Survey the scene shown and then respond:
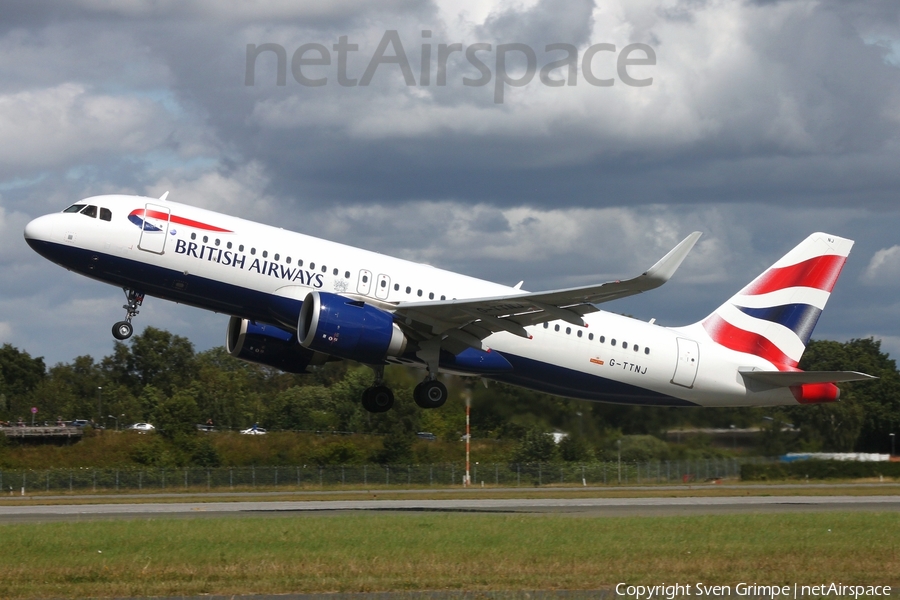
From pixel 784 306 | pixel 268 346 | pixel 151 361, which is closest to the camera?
pixel 268 346

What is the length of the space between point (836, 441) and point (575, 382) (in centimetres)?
1436

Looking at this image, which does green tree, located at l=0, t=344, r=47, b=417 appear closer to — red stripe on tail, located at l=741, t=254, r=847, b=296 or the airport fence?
the airport fence

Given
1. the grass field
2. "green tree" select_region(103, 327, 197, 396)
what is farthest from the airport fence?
"green tree" select_region(103, 327, 197, 396)

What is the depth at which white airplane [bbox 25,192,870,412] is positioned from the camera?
106 ft

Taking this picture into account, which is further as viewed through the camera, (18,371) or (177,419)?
(18,371)

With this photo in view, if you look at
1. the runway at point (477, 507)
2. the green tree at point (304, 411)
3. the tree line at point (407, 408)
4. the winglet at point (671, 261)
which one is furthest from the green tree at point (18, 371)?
the winglet at point (671, 261)

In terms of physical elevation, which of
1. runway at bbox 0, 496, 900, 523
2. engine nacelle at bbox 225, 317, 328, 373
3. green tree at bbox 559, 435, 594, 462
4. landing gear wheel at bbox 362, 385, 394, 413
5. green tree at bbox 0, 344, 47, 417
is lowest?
runway at bbox 0, 496, 900, 523

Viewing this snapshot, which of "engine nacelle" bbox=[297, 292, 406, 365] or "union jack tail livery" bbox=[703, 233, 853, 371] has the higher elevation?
"union jack tail livery" bbox=[703, 233, 853, 371]

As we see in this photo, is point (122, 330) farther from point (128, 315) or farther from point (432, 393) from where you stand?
point (432, 393)

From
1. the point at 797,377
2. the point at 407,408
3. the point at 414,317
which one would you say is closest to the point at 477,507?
the point at 414,317

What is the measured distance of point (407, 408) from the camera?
222ft

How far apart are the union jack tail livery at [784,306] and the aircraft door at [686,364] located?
5.11 ft

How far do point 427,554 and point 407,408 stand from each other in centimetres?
4388

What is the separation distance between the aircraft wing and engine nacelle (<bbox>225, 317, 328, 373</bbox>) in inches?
189
